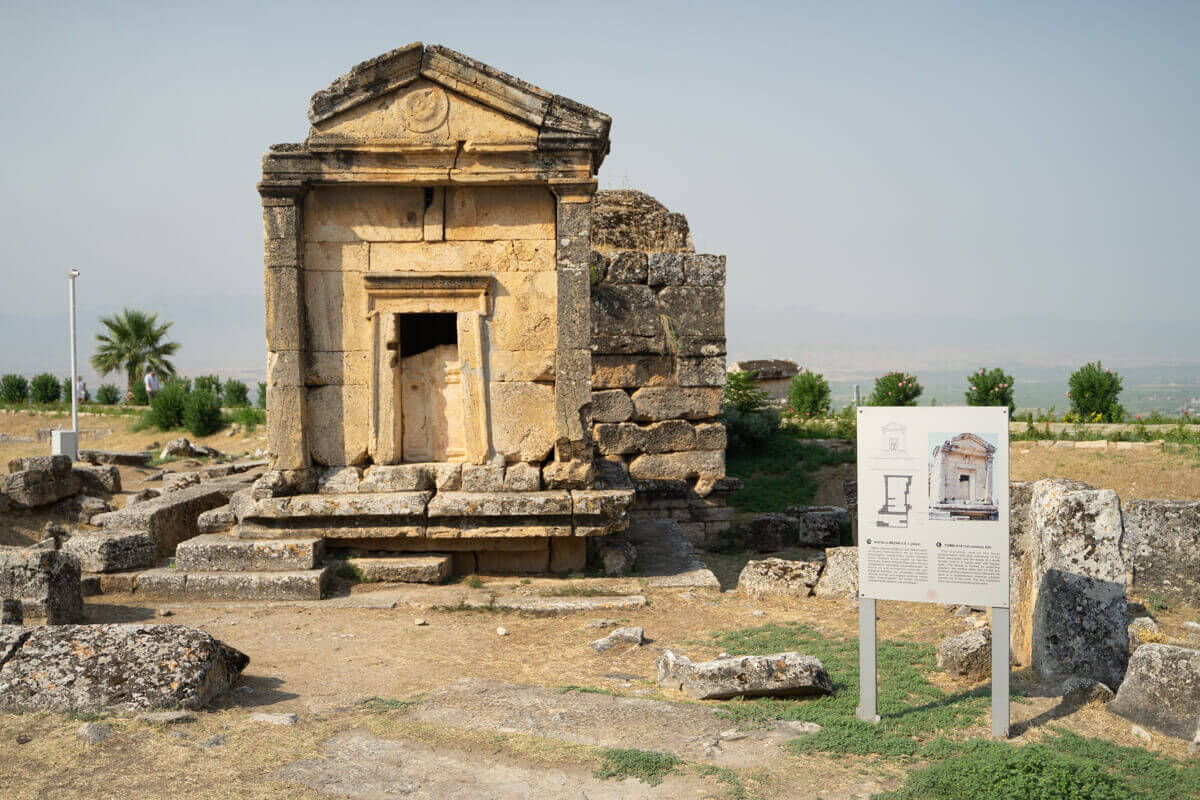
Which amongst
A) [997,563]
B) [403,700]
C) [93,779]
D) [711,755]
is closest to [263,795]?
[93,779]

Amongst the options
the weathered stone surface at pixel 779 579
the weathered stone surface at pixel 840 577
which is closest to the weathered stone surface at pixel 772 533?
the weathered stone surface at pixel 779 579

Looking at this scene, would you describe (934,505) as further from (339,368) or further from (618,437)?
(618,437)

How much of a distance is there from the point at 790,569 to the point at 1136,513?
3.12 metres

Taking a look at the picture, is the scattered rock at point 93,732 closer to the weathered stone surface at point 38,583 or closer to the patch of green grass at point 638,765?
the patch of green grass at point 638,765

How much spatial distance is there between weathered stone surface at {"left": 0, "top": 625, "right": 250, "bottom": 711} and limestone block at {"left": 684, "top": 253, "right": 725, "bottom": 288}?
8632 millimetres

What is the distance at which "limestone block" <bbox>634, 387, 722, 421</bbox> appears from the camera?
501 inches

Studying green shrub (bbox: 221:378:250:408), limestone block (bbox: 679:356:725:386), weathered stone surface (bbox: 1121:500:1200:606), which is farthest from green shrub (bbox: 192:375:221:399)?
weathered stone surface (bbox: 1121:500:1200:606)

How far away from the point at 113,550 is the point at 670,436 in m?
6.88

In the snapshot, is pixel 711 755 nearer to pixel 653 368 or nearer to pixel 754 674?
pixel 754 674

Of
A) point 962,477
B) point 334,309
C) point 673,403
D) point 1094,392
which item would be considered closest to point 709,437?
point 673,403

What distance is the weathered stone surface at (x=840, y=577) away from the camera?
8.58 meters

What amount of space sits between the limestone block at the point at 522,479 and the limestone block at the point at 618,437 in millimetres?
3754

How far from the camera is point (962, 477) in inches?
208

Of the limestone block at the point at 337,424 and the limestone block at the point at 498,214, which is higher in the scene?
the limestone block at the point at 498,214
